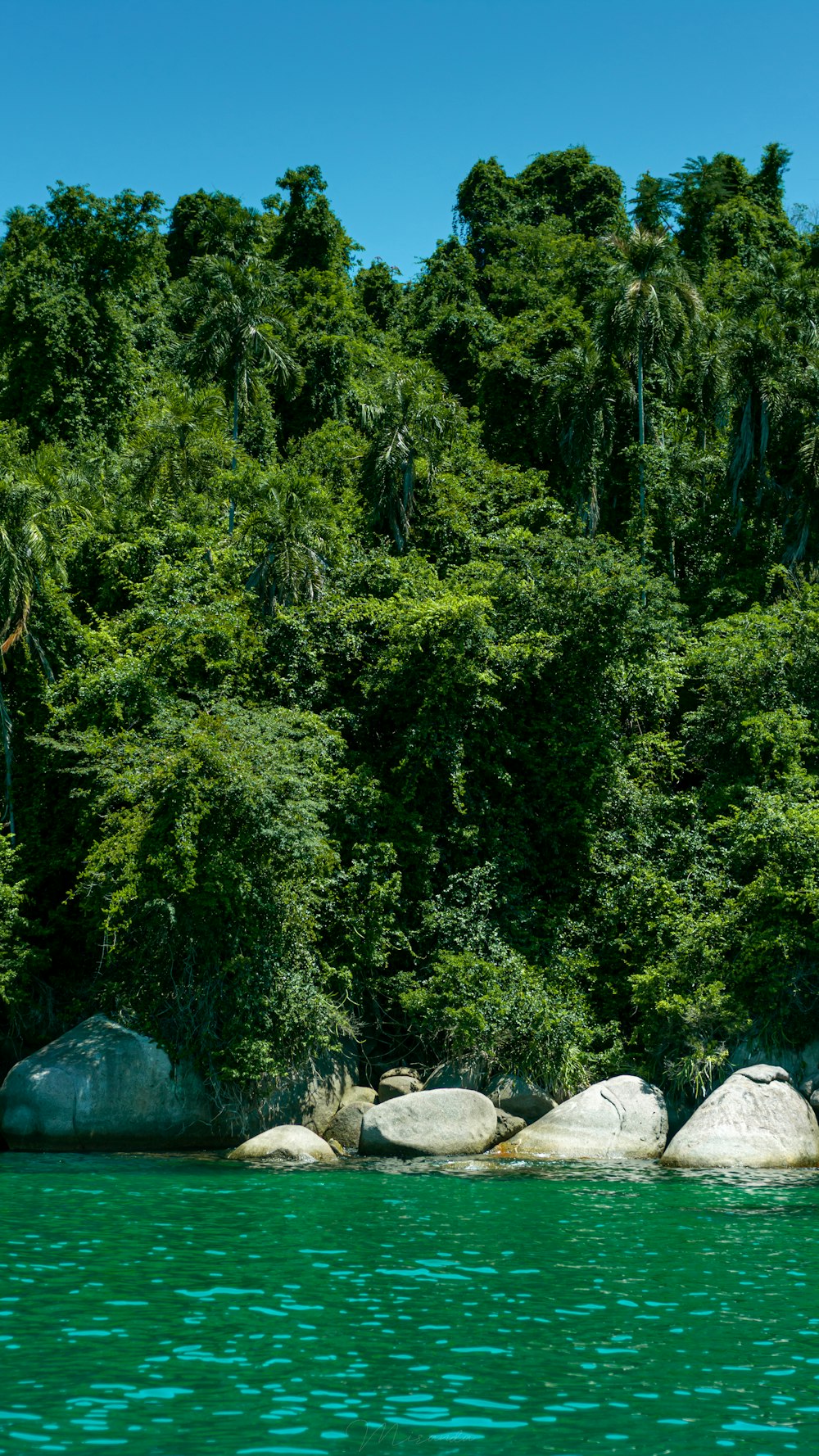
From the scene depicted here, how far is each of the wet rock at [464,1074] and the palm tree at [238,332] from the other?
58.5 ft

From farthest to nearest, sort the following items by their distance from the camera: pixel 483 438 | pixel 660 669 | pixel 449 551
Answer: pixel 483 438 → pixel 449 551 → pixel 660 669

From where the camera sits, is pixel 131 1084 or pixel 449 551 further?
pixel 449 551

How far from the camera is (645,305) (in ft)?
113

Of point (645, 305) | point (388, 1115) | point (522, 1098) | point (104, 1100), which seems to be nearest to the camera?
point (388, 1115)

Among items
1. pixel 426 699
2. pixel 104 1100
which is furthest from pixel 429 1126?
pixel 426 699

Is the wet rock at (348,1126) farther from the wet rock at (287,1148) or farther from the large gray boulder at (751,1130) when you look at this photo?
the large gray boulder at (751,1130)

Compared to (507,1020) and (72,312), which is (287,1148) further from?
(72,312)

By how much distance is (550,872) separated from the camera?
85.2 feet

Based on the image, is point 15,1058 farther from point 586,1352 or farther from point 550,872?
point 586,1352

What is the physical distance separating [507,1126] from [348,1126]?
254 centimetres

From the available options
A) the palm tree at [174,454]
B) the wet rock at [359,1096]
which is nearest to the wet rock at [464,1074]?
the wet rock at [359,1096]

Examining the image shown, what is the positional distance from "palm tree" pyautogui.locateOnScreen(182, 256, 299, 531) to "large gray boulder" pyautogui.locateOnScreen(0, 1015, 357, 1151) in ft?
57.8

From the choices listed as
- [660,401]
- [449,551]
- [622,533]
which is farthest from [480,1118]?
[660,401]

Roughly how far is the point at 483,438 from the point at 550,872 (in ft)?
69.2
